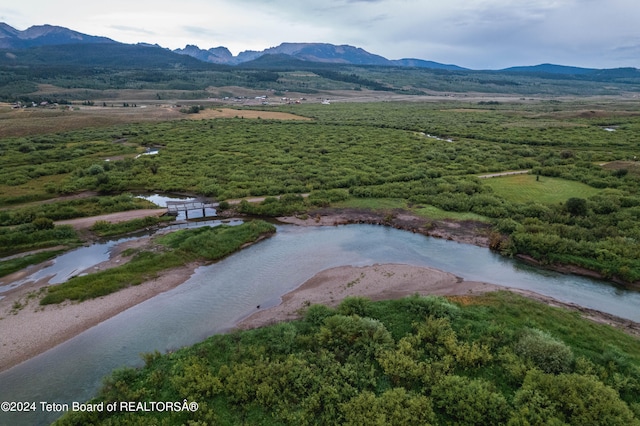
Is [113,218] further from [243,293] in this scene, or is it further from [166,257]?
[243,293]

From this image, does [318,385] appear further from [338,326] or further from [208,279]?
[208,279]

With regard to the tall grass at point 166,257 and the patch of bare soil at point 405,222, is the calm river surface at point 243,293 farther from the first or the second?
the tall grass at point 166,257

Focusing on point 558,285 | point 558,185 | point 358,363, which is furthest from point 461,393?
point 558,185

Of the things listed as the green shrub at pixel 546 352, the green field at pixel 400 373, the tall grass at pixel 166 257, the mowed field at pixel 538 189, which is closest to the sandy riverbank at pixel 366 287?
the green field at pixel 400 373

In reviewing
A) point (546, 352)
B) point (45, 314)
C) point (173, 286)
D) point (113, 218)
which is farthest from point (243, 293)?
point (113, 218)

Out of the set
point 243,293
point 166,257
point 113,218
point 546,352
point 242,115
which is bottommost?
point 243,293
